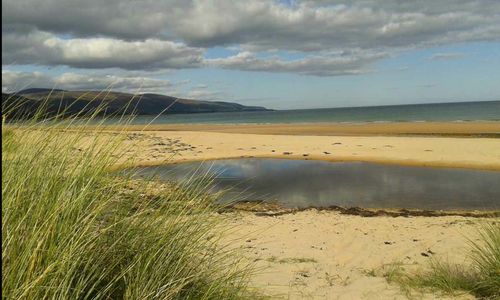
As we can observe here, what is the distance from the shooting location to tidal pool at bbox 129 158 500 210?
Answer: 461 inches

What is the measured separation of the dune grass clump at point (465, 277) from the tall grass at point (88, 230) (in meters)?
2.87

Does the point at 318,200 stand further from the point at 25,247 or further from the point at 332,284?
the point at 25,247

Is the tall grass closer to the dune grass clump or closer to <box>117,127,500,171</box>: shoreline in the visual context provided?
the dune grass clump

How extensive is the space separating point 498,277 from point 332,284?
1.92 meters

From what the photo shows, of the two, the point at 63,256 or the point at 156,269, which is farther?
the point at 156,269

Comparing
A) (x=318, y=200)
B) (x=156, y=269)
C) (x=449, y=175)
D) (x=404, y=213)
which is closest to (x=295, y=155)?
(x=449, y=175)

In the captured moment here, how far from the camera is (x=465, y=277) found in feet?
17.0

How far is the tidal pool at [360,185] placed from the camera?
1170cm

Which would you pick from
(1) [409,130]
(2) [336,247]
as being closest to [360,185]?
(2) [336,247]

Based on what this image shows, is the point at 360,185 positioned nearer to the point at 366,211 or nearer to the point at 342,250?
the point at 366,211

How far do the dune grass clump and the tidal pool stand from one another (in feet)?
14.7

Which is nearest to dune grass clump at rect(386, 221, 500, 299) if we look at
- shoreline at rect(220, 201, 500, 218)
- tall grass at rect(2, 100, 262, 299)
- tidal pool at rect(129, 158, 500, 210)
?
tall grass at rect(2, 100, 262, 299)

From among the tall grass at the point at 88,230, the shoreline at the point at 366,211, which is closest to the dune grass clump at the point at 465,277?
the tall grass at the point at 88,230

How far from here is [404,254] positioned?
22.6ft
